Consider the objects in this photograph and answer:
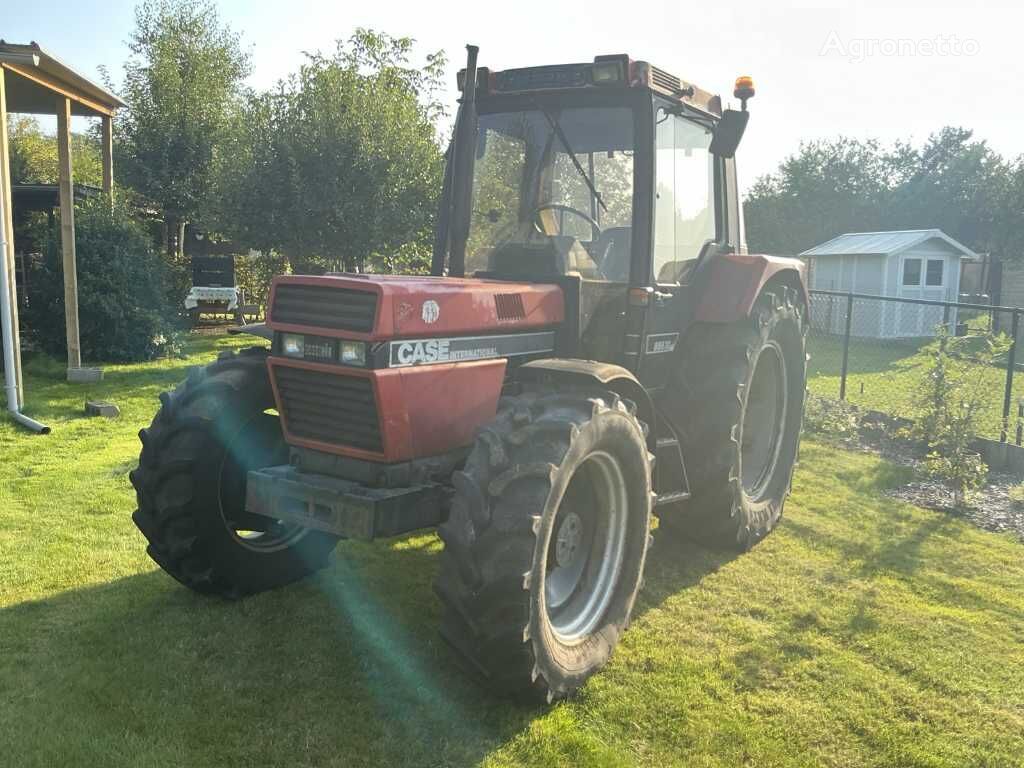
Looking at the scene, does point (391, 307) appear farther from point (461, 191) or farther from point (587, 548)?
point (461, 191)

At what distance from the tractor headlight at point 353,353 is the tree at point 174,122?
20.1 meters

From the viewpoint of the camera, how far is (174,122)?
23469mm

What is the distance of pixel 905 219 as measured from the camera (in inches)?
1452

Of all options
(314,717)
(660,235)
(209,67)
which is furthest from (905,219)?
(314,717)

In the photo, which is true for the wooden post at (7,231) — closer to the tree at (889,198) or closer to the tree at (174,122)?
the tree at (174,122)

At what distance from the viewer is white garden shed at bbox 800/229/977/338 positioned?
72.7ft

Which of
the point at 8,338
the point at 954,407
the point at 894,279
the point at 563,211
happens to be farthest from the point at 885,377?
the point at 8,338

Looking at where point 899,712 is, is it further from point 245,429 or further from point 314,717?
point 245,429

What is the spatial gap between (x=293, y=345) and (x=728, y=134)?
2.63 meters

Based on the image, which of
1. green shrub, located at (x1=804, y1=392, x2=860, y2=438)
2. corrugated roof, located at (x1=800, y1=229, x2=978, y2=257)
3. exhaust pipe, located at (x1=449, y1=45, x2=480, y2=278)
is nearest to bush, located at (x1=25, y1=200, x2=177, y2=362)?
exhaust pipe, located at (x1=449, y1=45, x2=480, y2=278)

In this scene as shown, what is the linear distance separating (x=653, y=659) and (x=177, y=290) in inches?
582

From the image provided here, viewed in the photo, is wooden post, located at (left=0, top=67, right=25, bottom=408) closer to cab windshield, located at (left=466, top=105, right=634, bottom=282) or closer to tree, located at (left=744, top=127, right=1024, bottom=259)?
cab windshield, located at (left=466, top=105, right=634, bottom=282)

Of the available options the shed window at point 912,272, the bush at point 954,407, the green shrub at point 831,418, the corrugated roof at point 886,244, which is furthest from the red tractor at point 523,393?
the shed window at point 912,272

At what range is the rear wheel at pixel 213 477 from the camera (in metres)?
3.93
